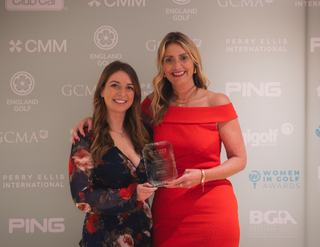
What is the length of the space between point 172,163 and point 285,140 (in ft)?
5.21

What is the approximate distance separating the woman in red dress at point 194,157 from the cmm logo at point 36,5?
1.47 meters

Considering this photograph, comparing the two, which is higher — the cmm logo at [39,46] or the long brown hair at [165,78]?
the cmm logo at [39,46]

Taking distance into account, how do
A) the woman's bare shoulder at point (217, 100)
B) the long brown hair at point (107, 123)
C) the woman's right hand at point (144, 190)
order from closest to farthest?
the woman's right hand at point (144, 190)
the long brown hair at point (107, 123)
the woman's bare shoulder at point (217, 100)

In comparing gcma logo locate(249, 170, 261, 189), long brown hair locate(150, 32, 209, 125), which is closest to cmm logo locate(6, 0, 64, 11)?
long brown hair locate(150, 32, 209, 125)

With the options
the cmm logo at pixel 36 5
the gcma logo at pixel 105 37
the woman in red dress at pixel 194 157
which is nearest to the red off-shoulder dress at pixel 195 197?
the woman in red dress at pixel 194 157

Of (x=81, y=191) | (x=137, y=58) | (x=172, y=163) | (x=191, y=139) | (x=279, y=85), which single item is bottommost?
(x=81, y=191)

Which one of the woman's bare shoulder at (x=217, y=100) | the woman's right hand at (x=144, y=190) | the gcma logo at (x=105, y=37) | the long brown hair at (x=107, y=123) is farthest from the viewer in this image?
the gcma logo at (x=105, y=37)

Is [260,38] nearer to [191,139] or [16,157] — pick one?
[191,139]

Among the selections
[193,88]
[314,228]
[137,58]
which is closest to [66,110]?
[137,58]

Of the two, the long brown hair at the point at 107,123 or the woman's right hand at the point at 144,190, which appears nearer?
the woman's right hand at the point at 144,190

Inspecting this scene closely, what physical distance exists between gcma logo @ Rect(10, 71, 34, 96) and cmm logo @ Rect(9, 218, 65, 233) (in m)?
1.38

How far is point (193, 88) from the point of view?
6.72 feet

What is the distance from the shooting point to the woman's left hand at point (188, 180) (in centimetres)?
165

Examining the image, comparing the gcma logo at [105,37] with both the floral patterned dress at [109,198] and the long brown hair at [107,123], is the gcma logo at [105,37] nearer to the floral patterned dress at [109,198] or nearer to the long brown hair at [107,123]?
the long brown hair at [107,123]
